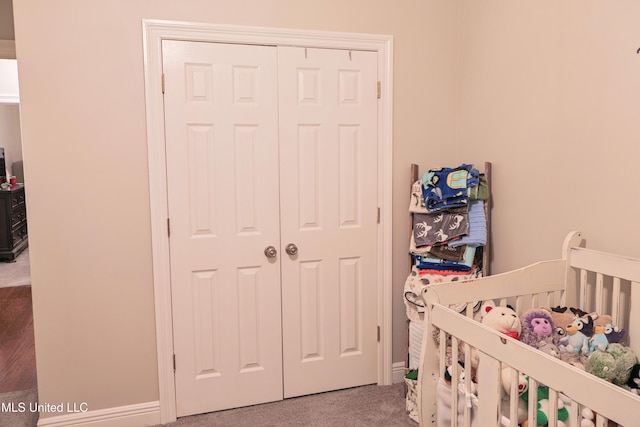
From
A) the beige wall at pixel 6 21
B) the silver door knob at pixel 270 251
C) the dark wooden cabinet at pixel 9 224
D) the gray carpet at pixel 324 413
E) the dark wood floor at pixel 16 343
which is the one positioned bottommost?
the dark wood floor at pixel 16 343

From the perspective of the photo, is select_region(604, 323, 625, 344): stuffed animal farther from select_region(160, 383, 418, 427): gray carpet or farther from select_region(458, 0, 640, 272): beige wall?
select_region(160, 383, 418, 427): gray carpet

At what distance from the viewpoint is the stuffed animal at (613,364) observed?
1598 mm

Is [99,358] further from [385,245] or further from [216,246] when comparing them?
[385,245]

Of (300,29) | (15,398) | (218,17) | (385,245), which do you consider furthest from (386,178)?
(15,398)

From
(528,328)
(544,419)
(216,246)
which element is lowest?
(544,419)

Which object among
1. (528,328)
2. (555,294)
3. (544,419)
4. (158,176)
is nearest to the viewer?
(544,419)

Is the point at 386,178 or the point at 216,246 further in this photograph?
the point at 386,178

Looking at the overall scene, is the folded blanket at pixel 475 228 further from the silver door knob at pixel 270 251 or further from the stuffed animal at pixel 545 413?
the stuffed animal at pixel 545 413

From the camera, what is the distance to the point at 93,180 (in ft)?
7.82

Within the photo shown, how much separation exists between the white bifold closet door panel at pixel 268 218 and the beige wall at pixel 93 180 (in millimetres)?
152

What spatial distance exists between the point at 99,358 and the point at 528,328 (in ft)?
6.36

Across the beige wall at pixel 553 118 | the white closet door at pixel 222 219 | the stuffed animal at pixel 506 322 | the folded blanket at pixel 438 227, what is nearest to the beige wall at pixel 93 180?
the white closet door at pixel 222 219

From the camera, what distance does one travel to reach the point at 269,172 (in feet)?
8.60

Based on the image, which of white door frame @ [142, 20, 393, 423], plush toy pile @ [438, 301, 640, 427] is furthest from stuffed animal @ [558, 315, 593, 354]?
white door frame @ [142, 20, 393, 423]
